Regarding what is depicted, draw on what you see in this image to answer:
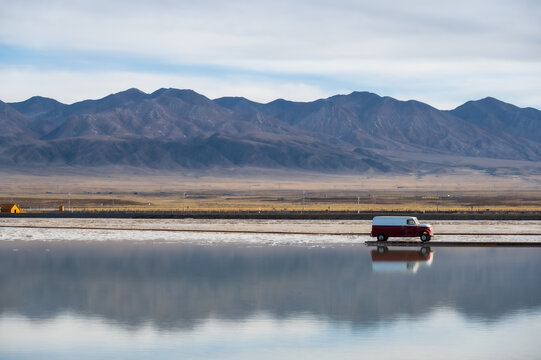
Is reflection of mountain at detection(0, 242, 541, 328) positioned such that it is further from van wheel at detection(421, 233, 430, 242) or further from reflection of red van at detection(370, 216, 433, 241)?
reflection of red van at detection(370, 216, 433, 241)

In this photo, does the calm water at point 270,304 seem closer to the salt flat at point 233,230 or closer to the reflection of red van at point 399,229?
the reflection of red van at point 399,229

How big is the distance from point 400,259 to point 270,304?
53.8 ft

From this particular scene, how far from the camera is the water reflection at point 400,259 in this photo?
1593 inches

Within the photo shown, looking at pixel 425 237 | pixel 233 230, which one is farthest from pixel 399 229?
pixel 233 230

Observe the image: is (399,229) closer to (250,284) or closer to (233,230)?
(233,230)

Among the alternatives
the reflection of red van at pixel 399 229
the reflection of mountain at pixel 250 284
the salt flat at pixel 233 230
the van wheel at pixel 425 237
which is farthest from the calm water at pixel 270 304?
the salt flat at pixel 233 230

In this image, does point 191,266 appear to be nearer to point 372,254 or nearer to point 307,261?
point 307,261

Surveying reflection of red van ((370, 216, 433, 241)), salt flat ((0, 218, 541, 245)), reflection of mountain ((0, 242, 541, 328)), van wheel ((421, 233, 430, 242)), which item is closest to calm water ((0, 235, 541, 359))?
reflection of mountain ((0, 242, 541, 328))

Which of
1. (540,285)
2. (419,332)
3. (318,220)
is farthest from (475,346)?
(318,220)

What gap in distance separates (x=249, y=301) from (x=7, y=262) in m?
17.9

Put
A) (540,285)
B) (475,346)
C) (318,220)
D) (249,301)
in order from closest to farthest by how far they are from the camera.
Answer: (475,346) → (249,301) → (540,285) → (318,220)

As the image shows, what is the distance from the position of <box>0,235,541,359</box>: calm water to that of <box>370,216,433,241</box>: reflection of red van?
6350 millimetres

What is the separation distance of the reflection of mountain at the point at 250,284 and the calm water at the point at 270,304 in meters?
0.06

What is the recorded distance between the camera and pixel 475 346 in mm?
23062
